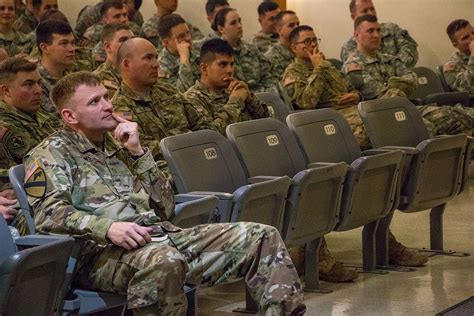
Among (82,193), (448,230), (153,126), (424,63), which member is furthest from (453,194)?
(424,63)

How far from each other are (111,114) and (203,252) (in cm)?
63

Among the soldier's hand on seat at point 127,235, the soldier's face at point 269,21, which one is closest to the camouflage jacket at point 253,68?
the soldier's face at point 269,21

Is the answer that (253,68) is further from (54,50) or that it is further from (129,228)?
(129,228)

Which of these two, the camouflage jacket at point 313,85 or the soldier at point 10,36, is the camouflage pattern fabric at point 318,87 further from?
the soldier at point 10,36

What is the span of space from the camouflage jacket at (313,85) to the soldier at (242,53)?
48cm

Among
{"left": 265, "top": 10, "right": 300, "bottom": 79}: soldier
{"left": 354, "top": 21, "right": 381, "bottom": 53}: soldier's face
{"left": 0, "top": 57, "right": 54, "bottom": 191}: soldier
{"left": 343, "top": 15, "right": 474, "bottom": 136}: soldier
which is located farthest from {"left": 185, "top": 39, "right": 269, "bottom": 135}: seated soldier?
{"left": 265, "top": 10, "right": 300, "bottom": 79}: soldier

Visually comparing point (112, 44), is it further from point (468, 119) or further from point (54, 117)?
point (468, 119)

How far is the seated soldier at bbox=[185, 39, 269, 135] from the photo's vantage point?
19.5 feet

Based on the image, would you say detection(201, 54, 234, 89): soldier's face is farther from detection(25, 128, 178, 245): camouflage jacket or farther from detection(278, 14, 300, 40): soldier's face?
detection(278, 14, 300, 40): soldier's face

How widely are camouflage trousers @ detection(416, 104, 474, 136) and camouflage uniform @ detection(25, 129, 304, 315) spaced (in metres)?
4.13

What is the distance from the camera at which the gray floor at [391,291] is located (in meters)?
4.83

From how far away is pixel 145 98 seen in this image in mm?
5574

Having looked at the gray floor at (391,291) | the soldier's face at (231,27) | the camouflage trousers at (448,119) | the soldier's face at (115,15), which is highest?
the soldier's face at (115,15)

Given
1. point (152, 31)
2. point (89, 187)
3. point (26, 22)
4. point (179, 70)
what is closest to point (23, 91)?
point (89, 187)
